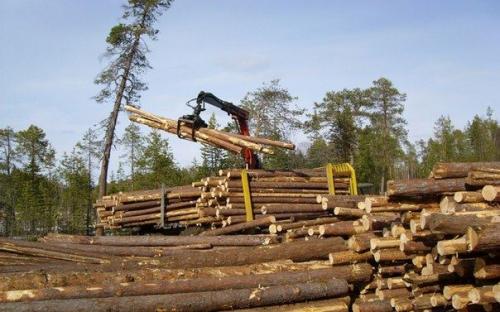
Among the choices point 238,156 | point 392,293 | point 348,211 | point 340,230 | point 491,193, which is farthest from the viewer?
point 238,156

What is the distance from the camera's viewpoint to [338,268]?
7168 mm

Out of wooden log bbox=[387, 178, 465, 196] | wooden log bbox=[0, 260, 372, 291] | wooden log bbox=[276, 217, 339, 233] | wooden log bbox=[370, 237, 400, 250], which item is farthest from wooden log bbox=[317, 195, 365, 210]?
wooden log bbox=[387, 178, 465, 196]

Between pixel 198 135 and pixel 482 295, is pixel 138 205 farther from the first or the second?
pixel 482 295

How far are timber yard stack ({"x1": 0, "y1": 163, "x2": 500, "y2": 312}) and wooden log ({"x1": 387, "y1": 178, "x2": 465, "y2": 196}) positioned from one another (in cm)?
1

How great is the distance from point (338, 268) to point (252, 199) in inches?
163

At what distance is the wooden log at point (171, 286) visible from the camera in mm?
5496

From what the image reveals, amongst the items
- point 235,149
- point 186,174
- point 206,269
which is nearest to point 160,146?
point 186,174

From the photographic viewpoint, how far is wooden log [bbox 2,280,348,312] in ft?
17.2

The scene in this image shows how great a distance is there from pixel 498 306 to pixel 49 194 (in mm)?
30560

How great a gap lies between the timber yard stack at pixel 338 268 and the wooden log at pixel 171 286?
11mm

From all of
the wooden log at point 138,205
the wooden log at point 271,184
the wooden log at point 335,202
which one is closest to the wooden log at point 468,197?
the wooden log at point 335,202

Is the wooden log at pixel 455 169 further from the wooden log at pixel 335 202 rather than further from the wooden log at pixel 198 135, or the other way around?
the wooden log at pixel 198 135

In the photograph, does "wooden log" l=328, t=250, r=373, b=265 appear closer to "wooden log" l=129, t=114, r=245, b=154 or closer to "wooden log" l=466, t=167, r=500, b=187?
"wooden log" l=466, t=167, r=500, b=187

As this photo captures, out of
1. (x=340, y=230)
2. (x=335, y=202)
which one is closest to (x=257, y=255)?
(x=340, y=230)
